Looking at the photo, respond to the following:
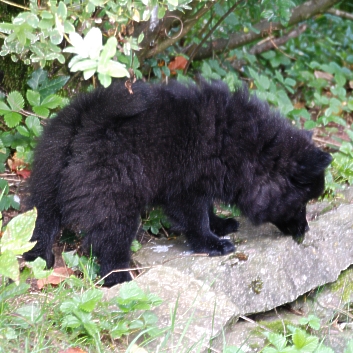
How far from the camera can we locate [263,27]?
18.8 feet

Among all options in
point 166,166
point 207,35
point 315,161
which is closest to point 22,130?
point 166,166

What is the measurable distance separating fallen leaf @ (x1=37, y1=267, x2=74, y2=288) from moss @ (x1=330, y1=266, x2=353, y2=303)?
5.60 feet

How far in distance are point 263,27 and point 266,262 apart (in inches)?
119

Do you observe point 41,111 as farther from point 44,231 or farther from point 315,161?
point 315,161

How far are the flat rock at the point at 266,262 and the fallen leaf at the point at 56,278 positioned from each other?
455 mm

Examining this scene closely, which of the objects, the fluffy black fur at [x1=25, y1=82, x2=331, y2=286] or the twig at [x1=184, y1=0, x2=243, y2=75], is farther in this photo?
the twig at [x1=184, y1=0, x2=243, y2=75]

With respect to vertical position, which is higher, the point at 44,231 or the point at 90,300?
the point at 90,300

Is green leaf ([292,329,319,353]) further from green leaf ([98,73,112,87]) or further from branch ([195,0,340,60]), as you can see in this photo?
branch ([195,0,340,60])

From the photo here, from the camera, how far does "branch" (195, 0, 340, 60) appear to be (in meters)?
5.71

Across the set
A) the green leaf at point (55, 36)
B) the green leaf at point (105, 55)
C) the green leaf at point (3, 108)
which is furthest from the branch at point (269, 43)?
Answer: the green leaf at point (105, 55)

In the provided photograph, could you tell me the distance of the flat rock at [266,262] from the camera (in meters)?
3.30

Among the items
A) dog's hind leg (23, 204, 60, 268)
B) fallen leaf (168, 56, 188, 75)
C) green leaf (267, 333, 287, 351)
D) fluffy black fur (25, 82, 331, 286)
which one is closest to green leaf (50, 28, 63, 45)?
fluffy black fur (25, 82, 331, 286)

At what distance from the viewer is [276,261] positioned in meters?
3.52

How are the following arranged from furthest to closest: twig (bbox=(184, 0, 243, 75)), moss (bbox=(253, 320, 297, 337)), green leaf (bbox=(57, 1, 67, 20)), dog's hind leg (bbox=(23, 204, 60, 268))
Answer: twig (bbox=(184, 0, 243, 75))
dog's hind leg (bbox=(23, 204, 60, 268))
moss (bbox=(253, 320, 297, 337))
green leaf (bbox=(57, 1, 67, 20))
